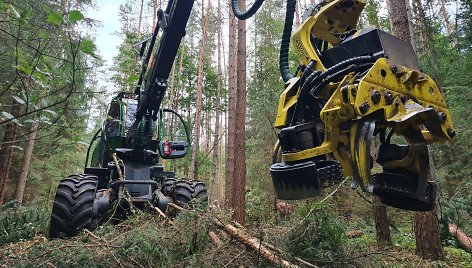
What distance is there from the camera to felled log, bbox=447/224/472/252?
595cm

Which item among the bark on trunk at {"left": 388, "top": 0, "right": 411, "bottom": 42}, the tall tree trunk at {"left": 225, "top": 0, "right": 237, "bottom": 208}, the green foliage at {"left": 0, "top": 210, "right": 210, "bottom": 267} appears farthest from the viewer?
the tall tree trunk at {"left": 225, "top": 0, "right": 237, "bottom": 208}

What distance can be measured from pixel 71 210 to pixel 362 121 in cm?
436

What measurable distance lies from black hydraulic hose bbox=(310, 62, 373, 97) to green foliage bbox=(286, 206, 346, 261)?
179 cm

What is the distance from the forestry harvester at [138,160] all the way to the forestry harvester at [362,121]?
9.64 feet

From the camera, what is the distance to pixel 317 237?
12.2 feet

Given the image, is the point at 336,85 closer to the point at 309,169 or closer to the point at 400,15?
the point at 309,169

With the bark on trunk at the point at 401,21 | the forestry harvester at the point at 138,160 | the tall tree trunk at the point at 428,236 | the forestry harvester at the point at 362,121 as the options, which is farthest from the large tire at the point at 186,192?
the bark on trunk at the point at 401,21

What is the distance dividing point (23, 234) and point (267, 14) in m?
20.0

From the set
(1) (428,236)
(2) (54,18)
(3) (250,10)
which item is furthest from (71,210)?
(1) (428,236)

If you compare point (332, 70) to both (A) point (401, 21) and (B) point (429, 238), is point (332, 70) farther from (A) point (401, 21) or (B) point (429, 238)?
(B) point (429, 238)

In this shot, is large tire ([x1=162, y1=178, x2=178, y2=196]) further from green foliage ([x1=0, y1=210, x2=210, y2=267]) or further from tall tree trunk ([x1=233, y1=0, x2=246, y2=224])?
green foliage ([x1=0, y1=210, x2=210, y2=267])

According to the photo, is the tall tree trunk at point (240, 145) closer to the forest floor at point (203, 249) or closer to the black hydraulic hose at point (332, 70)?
the forest floor at point (203, 249)

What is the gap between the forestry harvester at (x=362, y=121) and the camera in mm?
2123

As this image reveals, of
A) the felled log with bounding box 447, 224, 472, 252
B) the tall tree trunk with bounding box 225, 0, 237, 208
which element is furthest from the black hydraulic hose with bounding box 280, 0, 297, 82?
the tall tree trunk with bounding box 225, 0, 237, 208
